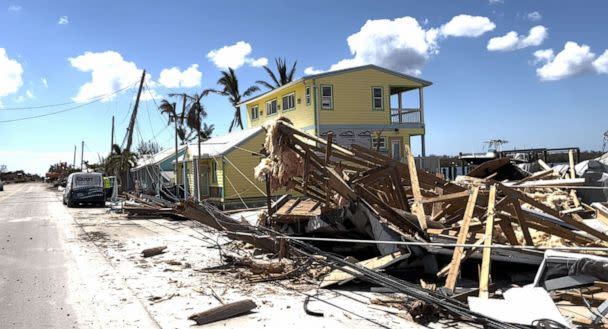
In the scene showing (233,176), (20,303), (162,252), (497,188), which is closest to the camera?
(20,303)

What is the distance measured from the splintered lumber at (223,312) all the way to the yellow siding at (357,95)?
2097 centimetres

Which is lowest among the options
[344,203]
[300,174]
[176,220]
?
[176,220]

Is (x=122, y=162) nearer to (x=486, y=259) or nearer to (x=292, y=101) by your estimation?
(x=292, y=101)

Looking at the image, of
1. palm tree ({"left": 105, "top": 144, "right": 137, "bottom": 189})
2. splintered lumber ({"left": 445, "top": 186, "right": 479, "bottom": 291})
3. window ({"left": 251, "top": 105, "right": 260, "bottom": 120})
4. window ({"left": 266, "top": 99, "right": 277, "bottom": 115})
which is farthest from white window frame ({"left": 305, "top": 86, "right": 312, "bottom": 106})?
splintered lumber ({"left": 445, "top": 186, "right": 479, "bottom": 291})

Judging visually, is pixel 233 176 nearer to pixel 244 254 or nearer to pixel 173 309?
pixel 244 254

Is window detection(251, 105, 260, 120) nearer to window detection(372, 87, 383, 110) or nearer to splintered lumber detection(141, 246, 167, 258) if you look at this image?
window detection(372, 87, 383, 110)

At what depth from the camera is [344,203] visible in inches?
363

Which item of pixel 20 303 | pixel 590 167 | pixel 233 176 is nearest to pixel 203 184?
pixel 233 176

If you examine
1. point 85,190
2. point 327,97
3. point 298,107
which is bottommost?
point 85,190

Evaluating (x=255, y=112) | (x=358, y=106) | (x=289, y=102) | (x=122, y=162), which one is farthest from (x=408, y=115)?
(x=122, y=162)

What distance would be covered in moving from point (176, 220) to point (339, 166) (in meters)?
11.3

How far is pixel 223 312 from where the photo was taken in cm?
591

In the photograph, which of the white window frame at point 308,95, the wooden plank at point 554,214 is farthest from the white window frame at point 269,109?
the wooden plank at point 554,214

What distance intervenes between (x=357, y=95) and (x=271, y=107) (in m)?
6.49
